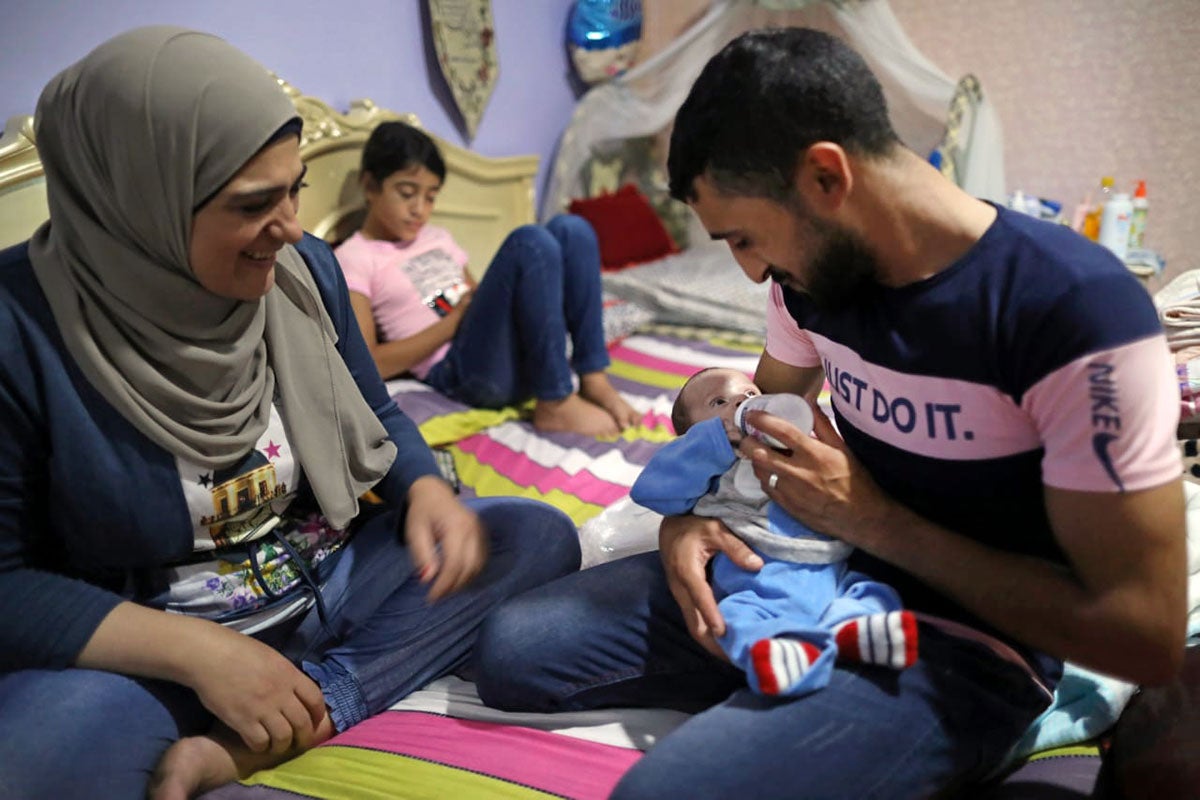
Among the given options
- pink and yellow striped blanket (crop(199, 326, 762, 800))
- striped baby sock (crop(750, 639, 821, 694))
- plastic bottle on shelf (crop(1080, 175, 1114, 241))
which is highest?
plastic bottle on shelf (crop(1080, 175, 1114, 241))

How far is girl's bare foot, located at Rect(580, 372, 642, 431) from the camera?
2.34m

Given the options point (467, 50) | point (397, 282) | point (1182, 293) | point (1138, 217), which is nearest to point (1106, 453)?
point (1182, 293)

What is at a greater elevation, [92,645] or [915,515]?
[915,515]

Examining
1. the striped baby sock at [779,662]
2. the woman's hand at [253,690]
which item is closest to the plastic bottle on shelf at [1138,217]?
the striped baby sock at [779,662]

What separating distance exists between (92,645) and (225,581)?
18cm

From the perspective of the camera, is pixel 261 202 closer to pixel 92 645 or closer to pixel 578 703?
pixel 92 645

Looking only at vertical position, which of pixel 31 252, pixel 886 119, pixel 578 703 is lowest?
pixel 578 703

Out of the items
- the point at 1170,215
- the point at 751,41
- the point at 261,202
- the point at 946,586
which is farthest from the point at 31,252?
the point at 1170,215

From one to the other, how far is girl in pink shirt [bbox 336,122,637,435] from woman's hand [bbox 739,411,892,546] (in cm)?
122

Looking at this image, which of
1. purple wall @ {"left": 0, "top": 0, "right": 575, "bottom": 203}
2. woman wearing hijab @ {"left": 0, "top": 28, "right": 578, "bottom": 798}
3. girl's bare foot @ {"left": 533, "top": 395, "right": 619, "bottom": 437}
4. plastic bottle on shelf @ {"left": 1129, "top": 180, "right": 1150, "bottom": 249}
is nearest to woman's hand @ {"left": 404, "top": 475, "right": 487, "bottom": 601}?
woman wearing hijab @ {"left": 0, "top": 28, "right": 578, "bottom": 798}

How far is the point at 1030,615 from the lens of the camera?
Answer: 0.91m

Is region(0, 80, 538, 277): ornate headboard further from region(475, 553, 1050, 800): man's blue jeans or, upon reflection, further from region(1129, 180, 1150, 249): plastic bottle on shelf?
region(1129, 180, 1150, 249): plastic bottle on shelf

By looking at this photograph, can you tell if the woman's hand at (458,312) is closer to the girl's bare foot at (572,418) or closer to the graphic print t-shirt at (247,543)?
the girl's bare foot at (572,418)

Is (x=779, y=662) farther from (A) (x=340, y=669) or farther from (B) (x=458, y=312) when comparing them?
(B) (x=458, y=312)
